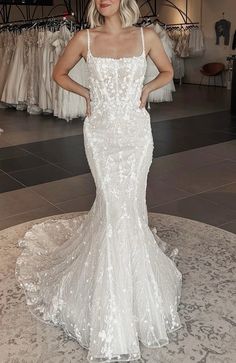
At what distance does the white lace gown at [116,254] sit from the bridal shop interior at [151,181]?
0.10 meters

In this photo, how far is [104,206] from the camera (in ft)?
7.20

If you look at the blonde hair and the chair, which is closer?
the blonde hair

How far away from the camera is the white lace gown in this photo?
6.66 ft

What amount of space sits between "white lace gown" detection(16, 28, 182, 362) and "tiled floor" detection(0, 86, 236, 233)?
136 centimetres

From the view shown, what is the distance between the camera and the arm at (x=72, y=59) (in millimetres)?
2092

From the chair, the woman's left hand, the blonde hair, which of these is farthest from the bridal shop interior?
the blonde hair

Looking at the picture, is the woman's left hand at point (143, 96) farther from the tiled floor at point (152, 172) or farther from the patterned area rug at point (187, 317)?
the tiled floor at point (152, 172)

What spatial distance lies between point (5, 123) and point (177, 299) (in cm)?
591

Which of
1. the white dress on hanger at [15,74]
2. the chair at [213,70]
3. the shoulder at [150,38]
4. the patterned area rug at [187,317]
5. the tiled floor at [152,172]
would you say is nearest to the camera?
the patterned area rug at [187,317]

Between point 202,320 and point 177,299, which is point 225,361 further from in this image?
point 177,299

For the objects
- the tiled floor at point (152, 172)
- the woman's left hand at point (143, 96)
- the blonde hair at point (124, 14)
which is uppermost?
the blonde hair at point (124, 14)

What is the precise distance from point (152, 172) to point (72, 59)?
109 inches

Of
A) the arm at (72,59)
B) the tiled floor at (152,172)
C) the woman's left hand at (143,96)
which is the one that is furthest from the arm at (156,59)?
the tiled floor at (152,172)

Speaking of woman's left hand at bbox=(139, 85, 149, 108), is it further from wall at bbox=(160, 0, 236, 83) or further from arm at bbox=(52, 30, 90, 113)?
wall at bbox=(160, 0, 236, 83)
